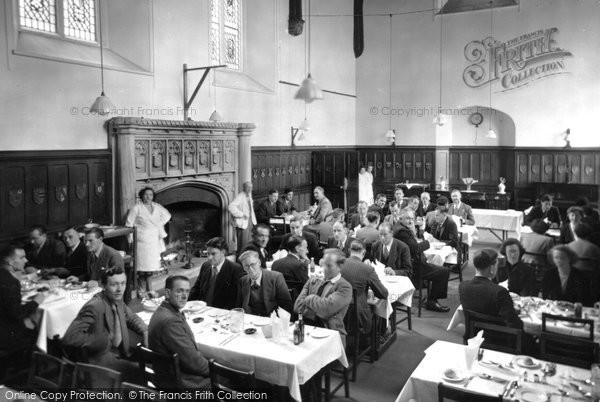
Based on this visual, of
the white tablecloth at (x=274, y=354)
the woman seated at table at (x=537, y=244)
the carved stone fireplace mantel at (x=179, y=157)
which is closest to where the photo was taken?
the woman seated at table at (x=537, y=244)

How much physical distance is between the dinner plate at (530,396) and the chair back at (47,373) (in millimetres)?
2980

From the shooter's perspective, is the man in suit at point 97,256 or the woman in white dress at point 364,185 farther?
the woman in white dress at point 364,185

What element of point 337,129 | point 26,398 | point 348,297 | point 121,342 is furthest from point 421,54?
point 26,398

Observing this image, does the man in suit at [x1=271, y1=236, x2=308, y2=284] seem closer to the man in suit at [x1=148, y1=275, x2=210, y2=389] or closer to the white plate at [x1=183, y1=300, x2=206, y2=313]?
the white plate at [x1=183, y1=300, x2=206, y2=313]

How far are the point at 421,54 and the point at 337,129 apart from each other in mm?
3518

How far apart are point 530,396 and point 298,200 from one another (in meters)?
11.7

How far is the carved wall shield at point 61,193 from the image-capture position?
7.74 metres

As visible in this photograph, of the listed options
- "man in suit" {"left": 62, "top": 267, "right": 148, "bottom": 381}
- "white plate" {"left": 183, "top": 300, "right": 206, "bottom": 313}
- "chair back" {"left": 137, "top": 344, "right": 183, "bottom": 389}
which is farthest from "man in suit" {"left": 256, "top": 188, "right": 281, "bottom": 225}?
"chair back" {"left": 137, "top": 344, "right": 183, "bottom": 389}

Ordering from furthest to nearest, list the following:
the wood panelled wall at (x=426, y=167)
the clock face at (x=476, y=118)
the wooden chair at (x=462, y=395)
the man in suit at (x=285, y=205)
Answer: the clock face at (x=476, y=118)
the wood panelled wall at (x=426, y=167)
the man in suit at (x=285, y=205)
the wooden chair at (x=462, y=395)

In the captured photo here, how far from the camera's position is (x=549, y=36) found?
559 inches

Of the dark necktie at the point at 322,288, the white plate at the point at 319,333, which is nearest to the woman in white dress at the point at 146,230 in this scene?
the dark necktie at the point at 322,288

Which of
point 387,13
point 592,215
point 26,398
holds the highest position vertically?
point 387,13

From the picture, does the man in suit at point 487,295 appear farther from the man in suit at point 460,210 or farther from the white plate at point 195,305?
the man in suit at point 460,210

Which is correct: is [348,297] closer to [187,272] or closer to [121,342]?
[121,342]
